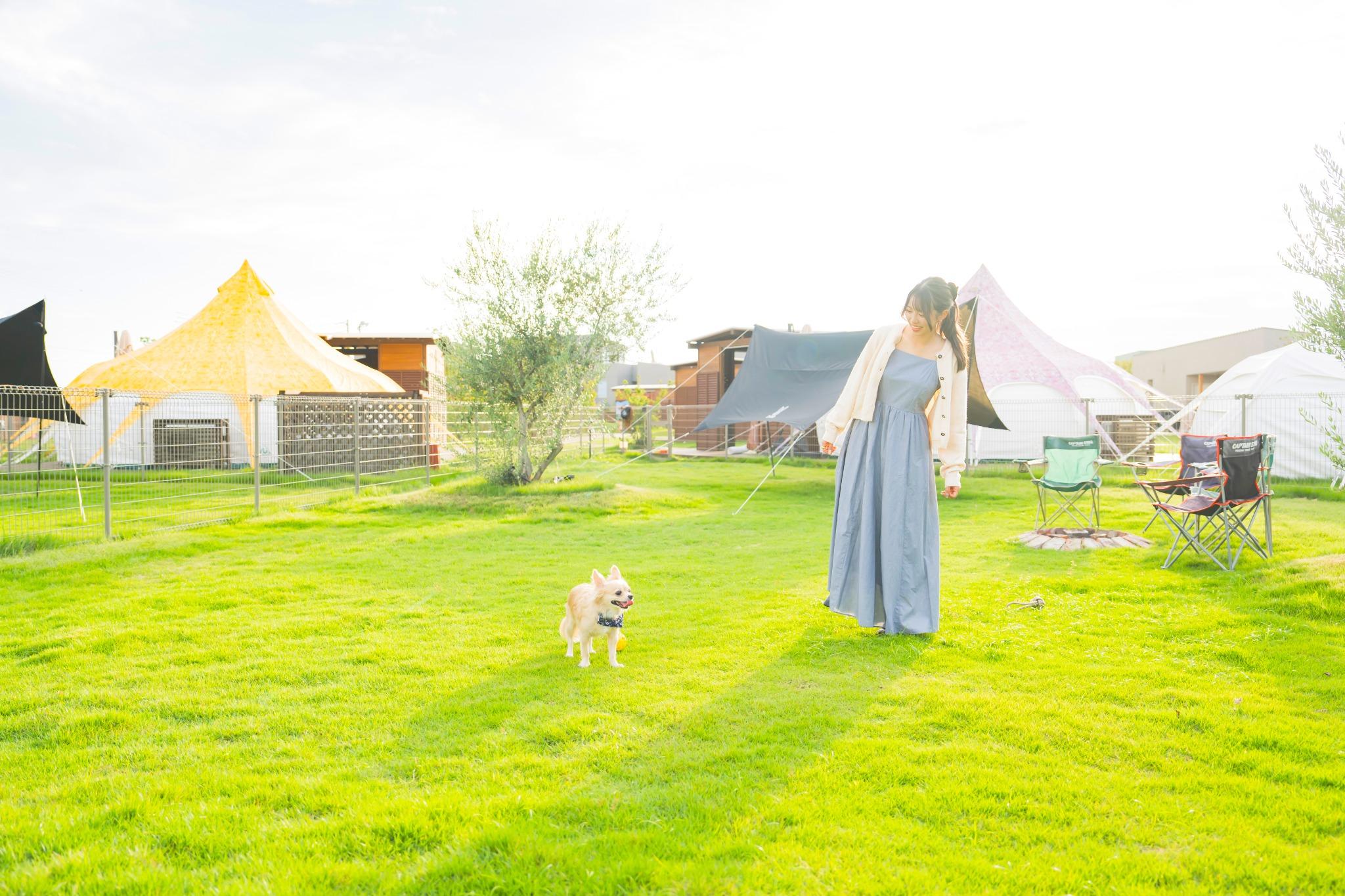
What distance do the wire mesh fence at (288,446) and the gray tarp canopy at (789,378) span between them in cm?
76

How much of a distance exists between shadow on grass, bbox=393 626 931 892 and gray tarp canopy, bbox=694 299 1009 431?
7.54 meters

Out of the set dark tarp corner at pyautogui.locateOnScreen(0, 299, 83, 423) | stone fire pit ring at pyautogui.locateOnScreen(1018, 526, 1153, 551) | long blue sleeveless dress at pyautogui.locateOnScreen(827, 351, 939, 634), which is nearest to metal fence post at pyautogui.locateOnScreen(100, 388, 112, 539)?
dark tarp corner at pyautogui.locateOnScreen(0, 299, 83, 423)

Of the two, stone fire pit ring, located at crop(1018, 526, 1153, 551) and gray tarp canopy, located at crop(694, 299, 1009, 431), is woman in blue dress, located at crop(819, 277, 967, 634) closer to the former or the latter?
stone fire pit ring, located at crop(1018, 526, 1153, 551)

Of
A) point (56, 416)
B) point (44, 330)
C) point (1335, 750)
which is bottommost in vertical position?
point (1335, 750)

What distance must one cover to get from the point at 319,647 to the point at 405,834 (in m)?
2.34

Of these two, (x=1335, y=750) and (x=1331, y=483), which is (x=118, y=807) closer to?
(x=1335, y=750)

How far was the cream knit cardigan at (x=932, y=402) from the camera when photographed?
457 centimetres

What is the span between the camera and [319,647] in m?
4.47

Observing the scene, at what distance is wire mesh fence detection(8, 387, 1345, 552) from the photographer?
914cm

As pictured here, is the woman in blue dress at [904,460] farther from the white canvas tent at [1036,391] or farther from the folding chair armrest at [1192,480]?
the white canvas tent at [1036,391]

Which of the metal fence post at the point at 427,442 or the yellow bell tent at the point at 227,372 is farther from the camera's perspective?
the yellow bell tent at the point at 227,372

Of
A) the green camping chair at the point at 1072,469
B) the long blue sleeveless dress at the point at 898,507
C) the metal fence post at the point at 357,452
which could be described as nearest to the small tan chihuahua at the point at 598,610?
the long blue sleeveless dress at the point at 898,507

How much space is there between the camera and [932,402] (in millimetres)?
4723

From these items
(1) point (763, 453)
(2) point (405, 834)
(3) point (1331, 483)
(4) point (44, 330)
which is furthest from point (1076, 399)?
(4) point (44, 330)
